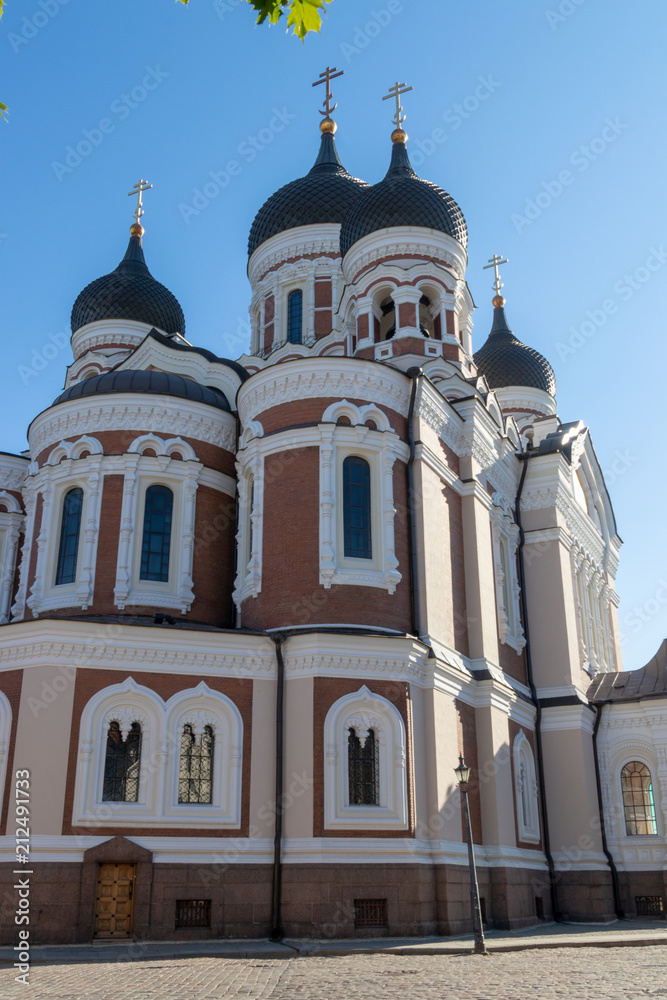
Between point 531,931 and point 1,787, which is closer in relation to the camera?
point 1,787

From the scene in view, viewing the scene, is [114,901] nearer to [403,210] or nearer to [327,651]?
[327,651]

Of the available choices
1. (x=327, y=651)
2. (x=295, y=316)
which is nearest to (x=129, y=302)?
(x=295, y=316)

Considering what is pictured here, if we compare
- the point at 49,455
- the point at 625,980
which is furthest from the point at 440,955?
the point at 49,455

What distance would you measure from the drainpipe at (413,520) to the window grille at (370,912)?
4.36 meters

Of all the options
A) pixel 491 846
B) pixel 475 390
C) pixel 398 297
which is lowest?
pixel 491 846

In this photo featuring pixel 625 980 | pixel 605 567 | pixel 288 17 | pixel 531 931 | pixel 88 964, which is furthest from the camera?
pixel 605 567

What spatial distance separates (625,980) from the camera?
991 centimetres

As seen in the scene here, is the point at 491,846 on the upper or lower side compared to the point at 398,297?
lower

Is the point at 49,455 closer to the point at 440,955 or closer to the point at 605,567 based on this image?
the point at 440,955

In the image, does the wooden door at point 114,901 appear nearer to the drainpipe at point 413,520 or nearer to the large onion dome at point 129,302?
the drainpipe at point 413,520

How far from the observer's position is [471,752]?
1706 centimetres

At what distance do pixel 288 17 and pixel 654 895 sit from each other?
1904 cm

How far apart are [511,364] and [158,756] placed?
64.4 feet

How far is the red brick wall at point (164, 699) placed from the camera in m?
13.7
